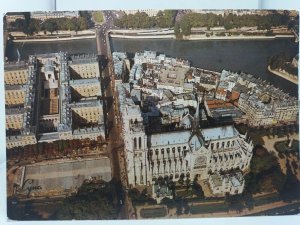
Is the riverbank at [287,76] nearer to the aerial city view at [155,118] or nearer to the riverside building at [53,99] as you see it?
the aerial city view at [155,118]

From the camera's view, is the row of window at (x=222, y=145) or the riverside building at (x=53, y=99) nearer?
the riverside building at (x=53, y=99)

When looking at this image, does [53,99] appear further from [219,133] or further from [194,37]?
[219,133]

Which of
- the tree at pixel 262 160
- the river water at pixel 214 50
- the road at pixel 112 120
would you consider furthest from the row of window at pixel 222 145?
the road at pixel 112 120

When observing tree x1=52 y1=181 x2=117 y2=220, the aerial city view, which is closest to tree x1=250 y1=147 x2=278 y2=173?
the aerial city view

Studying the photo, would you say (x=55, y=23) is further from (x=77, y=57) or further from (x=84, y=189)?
(x=84, y=189)

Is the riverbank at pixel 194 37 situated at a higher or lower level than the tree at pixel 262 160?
higher

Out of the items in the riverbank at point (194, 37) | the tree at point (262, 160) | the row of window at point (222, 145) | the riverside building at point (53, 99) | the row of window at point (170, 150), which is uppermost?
the riverbank at point (194, 37)

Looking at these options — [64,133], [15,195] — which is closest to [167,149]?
[64,133]
